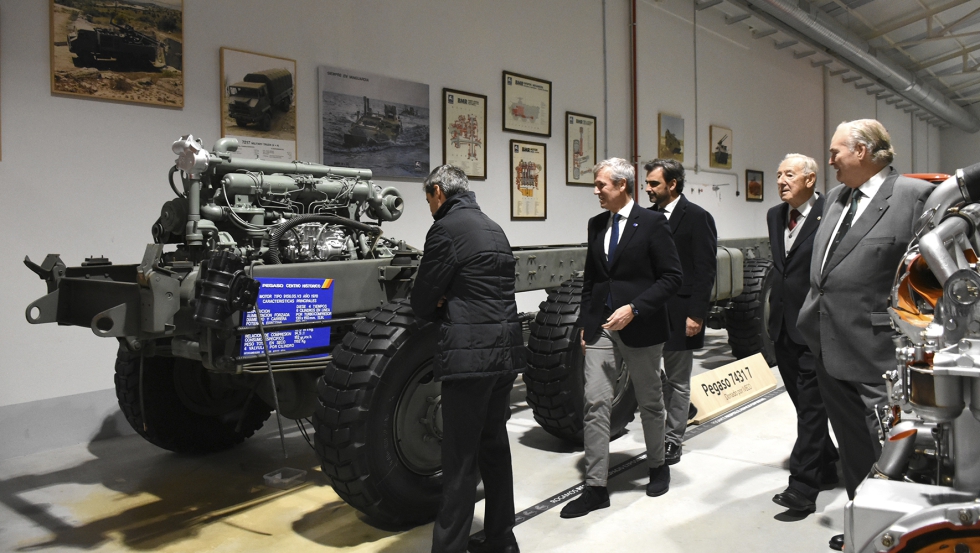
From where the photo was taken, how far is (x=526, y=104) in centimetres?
758

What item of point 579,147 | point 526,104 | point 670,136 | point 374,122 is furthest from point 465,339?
point 670,136

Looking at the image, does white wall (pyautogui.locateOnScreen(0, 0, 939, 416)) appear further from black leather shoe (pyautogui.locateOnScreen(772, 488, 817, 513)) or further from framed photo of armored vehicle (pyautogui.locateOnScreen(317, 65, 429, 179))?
black leather shoe (pyautogui.locateOnScreen(772, 488, 817, 513))

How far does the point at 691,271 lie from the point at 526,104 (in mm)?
3944

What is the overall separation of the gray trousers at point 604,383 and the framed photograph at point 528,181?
4.13 m

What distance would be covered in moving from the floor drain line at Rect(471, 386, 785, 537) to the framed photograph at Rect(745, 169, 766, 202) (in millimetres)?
6497

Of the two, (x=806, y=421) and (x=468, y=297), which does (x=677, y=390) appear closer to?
(x=806, y=421)

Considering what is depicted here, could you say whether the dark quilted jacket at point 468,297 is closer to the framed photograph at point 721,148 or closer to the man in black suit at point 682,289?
the man in black suit at point 682,289

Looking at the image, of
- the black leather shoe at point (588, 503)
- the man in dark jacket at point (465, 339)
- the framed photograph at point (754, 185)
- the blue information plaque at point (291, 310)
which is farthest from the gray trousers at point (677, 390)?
the framed photograph at point (754, 185)

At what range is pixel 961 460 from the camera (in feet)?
5.41

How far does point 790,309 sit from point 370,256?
7.05ft

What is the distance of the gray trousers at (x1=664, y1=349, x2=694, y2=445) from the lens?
417cm

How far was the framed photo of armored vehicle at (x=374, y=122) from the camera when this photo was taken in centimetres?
591

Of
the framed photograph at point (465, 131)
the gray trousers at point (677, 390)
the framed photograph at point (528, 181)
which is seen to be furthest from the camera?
the framed photograph at point (528, 181)

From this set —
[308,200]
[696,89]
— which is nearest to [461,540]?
[308,200]
